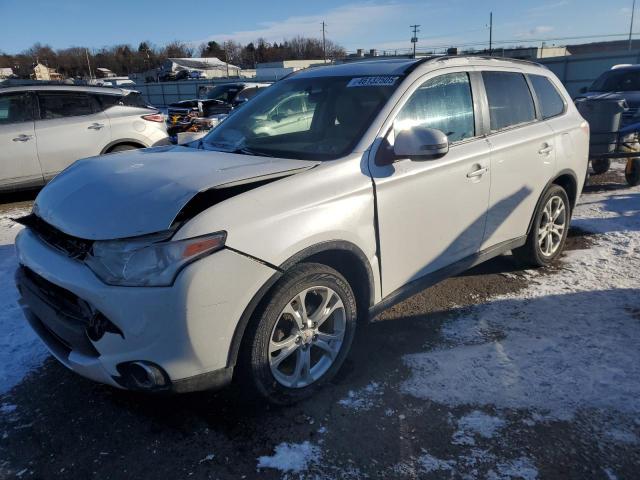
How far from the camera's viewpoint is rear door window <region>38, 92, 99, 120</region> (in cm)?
754

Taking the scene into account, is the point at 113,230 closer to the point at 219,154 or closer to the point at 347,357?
the point at 219,154

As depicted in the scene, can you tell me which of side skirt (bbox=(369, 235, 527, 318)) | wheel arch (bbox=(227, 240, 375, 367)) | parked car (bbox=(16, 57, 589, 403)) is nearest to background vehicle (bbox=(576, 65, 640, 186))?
parked car (bbox=(16, 57, 589, 403))

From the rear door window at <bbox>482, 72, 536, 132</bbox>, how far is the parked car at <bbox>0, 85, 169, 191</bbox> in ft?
16.7

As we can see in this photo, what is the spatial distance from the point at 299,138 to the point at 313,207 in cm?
96

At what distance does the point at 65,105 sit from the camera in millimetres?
7707

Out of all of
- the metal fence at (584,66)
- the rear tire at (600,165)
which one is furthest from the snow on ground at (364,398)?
the metal fence at (584,66)

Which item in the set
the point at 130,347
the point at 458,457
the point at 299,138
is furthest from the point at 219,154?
the point at 458,457

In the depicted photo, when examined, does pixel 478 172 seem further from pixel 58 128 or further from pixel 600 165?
pixel 600 165

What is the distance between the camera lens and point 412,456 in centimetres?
244

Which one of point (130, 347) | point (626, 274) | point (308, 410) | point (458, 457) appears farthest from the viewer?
point (626, 274)

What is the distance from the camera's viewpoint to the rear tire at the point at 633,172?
7.77m

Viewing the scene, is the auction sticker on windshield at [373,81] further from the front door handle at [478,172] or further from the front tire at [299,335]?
the front tire at [299,335]

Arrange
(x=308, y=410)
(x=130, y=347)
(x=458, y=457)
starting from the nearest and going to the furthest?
(x=130, y=347) → (x=458, y=457) → (x=308, y=410)

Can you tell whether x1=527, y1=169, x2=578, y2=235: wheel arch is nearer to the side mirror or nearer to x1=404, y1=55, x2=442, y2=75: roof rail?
x1=404, y1=55, x2=442, y2=75: roof rail
